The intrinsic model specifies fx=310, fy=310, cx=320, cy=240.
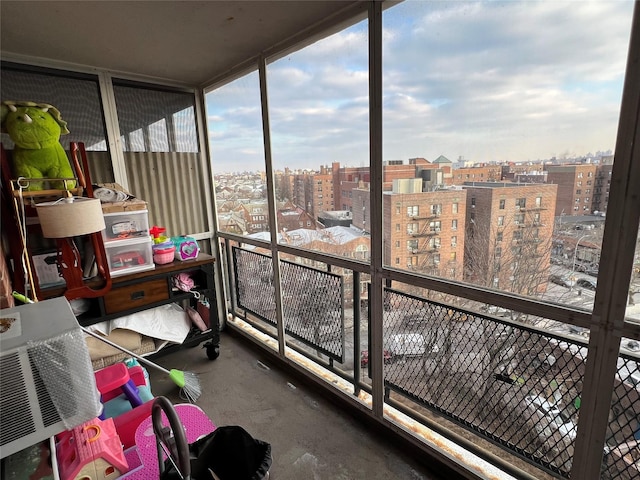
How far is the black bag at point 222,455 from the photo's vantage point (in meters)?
0.88

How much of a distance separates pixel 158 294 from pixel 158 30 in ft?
5.33

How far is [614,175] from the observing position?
0.94 metres

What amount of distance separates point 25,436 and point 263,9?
183cm

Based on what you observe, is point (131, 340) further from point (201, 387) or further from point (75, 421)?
point (75, 421)

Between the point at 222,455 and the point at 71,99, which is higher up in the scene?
the point at 71,99

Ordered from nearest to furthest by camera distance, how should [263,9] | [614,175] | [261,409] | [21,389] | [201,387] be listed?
1. [21,389]
2. [614,175]
3. [263,9]
4. [261,409]
5. [201,387]

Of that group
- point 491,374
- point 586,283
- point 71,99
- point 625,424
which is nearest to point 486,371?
point 491,374

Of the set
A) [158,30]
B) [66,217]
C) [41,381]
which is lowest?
[41,381]

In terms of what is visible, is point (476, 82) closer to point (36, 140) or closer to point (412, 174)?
point (412, 174)

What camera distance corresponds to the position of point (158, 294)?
221 centimetres

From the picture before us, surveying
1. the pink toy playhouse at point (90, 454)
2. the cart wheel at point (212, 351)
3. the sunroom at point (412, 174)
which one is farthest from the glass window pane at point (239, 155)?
the pink toy playhouse at point (90, 454)

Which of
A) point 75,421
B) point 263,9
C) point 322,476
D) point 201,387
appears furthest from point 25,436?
point 263,9

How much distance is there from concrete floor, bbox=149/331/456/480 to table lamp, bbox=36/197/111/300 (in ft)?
2.98

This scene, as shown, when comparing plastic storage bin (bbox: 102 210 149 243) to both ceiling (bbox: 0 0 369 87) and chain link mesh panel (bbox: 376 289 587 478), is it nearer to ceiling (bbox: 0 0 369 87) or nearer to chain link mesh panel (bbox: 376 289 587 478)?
ceiling (bbox: 0 0 369 87)
